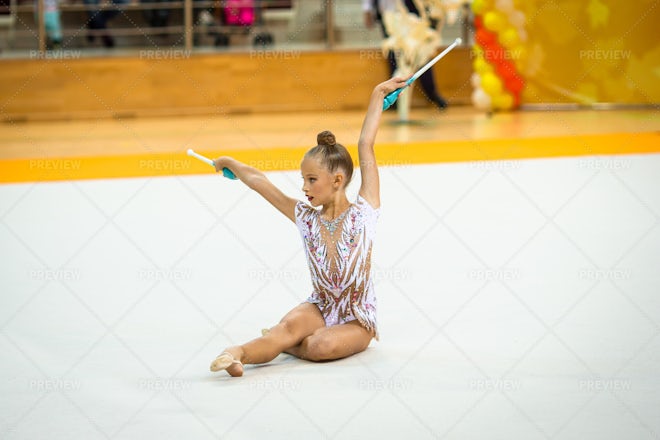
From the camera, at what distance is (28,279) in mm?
3559

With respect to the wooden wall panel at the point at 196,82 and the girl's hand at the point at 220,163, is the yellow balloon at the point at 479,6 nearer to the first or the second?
the wooden wall panel at the point at 196,82

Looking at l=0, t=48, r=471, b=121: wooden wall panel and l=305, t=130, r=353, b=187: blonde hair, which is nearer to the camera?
l=305, t=130, r=353, b=187: blonde hair

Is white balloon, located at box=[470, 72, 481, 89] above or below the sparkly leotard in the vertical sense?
below

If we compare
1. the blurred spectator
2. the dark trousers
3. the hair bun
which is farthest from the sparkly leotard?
the blurred spectator

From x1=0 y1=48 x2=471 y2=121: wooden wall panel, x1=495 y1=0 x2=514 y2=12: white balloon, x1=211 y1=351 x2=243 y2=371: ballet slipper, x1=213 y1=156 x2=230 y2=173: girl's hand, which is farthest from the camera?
x1=0 y1=48 x2=471 y2=121: wooden wall panel

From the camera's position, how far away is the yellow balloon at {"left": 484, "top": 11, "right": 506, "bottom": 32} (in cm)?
774

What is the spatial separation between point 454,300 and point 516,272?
0.41 meters

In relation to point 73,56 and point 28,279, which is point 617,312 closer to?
point 28,279

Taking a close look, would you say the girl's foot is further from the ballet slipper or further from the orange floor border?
the orange floor border

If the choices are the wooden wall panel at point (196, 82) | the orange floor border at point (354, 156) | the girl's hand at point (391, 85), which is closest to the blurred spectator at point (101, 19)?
the wooden wall panel at point (196, 82)

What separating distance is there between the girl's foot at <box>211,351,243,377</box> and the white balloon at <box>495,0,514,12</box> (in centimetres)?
576

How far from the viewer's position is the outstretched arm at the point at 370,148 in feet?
8.91

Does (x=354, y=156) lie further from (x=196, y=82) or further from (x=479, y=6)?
(x=196, y=82)

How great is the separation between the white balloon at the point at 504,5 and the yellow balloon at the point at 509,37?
15cm
